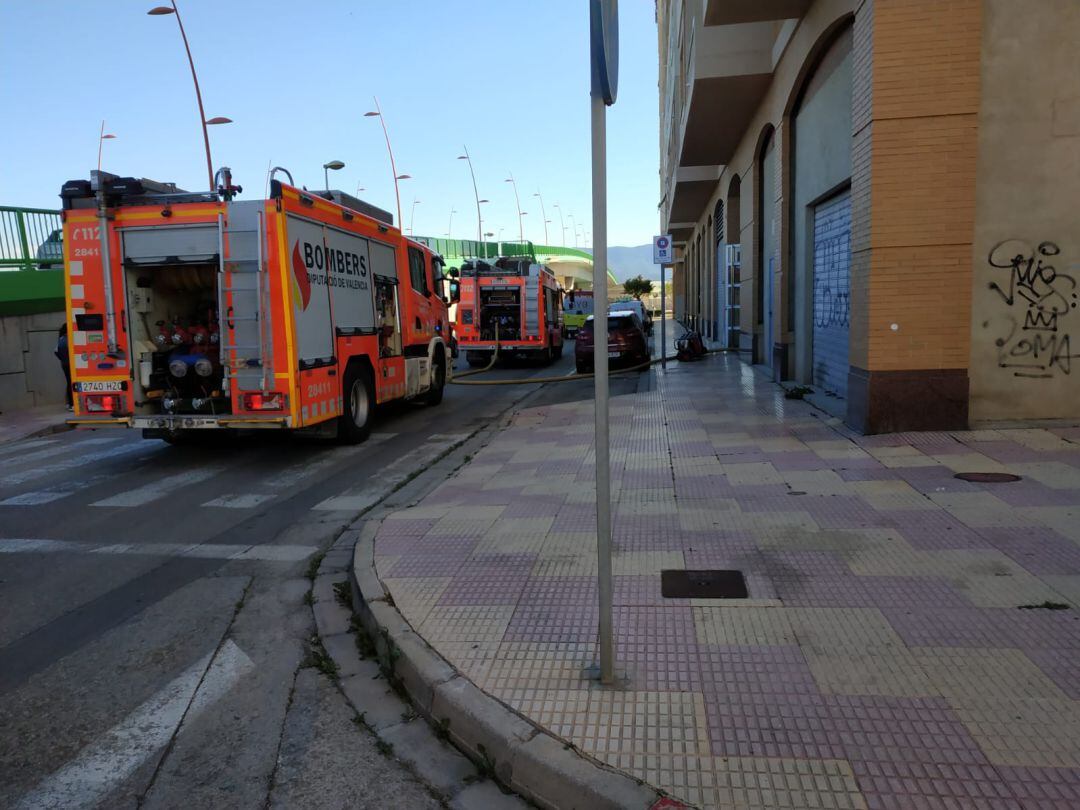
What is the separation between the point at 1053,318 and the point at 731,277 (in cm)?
1477

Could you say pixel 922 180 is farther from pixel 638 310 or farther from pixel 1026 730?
pixel 638 310

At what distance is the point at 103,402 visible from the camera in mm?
9195

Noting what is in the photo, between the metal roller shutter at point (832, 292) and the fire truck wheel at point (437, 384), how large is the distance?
6835mm

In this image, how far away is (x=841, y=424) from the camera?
966cm

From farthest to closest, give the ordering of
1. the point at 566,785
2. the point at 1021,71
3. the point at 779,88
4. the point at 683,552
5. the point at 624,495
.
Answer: the point at 779,88, the point at 1021,71, the point at 624,495, the point at 683,552, the point at 566,785

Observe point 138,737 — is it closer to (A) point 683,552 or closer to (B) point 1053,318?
(A) point 683,552

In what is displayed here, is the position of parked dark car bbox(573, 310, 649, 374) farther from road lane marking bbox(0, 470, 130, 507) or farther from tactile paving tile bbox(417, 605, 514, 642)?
tactile paving tile bbox(417, 605, 514, 642)

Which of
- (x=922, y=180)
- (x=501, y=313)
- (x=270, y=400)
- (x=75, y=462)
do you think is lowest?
(x=75, y=462)

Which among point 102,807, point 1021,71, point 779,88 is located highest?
point 779,88

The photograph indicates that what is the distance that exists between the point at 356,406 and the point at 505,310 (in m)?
13.2

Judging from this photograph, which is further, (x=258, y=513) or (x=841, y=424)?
(x=841, y=424)

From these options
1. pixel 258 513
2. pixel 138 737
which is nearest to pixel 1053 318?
pixel 258 513

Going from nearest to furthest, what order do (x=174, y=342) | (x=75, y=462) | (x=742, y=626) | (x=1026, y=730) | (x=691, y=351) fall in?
(x=1026, y=730)
(x=742, y=626)
(x=174, y=342)
(x=75, y=462)
(x=691, y=351)

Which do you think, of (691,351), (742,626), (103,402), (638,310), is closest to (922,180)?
(742,626)
